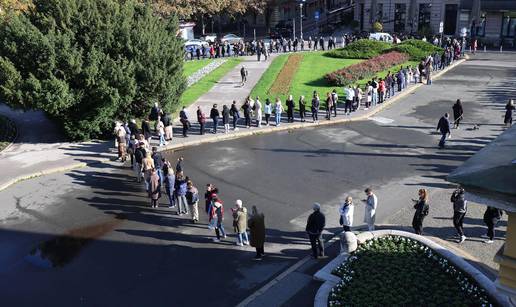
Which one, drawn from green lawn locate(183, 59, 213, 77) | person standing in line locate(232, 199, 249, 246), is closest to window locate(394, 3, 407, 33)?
green lawn locate(183, 59, 213, 77)

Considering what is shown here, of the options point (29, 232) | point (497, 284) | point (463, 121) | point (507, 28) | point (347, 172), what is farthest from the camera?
point (507, 28)

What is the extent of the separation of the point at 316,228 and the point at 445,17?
4892 centimetres

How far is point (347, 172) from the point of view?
739 inches

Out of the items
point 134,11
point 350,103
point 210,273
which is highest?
point 134,11

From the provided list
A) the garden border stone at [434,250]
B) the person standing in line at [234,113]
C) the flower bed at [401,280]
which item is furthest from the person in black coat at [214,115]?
the flower bed at [401,280]

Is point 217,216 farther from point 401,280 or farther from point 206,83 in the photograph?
point 206,83

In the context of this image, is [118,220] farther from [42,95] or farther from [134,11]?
[134,11]

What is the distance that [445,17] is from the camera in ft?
181

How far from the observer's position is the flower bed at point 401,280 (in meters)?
10.4

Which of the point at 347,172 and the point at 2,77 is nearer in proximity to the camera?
the point at 347,172

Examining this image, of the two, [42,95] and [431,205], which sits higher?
[42,95]

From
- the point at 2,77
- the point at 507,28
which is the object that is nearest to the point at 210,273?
the point at 2,77

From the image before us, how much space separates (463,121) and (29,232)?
19.2 meters

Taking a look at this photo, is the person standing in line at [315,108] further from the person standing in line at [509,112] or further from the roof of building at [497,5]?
the roof of building at [497,5]
